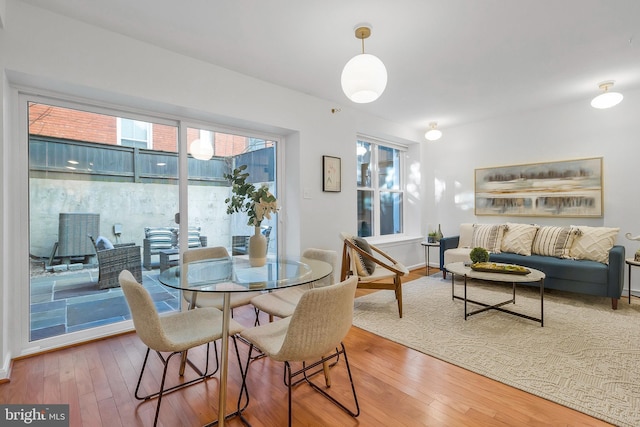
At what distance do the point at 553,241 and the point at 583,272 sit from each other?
610mm

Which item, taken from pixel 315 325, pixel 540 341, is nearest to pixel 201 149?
pixel 315 325

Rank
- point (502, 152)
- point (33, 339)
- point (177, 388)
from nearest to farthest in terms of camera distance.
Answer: point (177, 388)
point (33, 339)
point (502, 152)

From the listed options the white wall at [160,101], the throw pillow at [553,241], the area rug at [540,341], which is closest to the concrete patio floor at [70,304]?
the white wall at [160,101]

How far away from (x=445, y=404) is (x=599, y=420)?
77cm

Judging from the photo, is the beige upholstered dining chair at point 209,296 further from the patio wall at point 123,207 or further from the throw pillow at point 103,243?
the throw pillow at point 103,243

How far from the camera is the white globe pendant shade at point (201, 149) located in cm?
320

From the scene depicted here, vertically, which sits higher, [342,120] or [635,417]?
[342,120]

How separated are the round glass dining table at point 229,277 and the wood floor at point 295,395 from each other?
0.29 m

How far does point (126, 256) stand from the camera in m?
2.85

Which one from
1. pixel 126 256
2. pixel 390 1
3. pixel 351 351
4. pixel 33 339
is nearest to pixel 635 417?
pixel 351 351

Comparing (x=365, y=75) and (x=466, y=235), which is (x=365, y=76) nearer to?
(x=365, y=75)

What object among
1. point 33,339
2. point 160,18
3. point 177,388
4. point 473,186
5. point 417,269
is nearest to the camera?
point 177,388

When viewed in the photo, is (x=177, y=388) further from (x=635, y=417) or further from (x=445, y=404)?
(x=635, y=417)

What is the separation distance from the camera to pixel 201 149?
3260 mm
